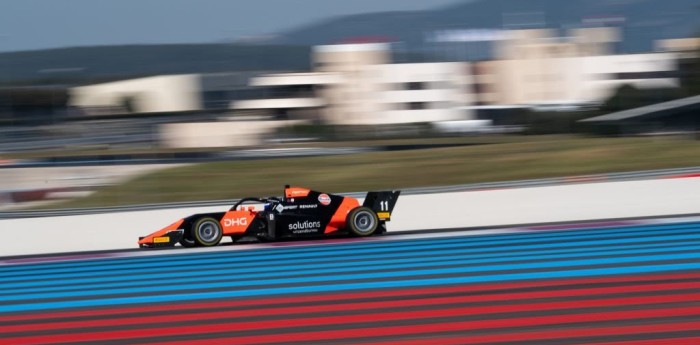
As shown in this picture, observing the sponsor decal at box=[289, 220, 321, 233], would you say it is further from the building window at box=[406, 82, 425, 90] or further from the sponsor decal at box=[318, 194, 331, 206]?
the building window at box=[406, 82, 425, 90]

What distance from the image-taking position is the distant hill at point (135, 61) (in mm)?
92312

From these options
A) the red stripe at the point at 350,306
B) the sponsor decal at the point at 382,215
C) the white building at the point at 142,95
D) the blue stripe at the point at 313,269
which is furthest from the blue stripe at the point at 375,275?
the white building at the point at 142,95

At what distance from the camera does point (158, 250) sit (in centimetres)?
1284

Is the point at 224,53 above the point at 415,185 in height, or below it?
above

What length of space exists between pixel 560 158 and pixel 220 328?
2079cm

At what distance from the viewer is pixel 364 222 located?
12531mm

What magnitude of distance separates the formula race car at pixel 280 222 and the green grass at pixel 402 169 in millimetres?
12483

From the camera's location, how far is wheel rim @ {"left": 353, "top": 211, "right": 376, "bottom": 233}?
40.9 feet

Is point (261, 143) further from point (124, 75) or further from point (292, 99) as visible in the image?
point (124, 75)

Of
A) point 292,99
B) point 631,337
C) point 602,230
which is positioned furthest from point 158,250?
point 292,99

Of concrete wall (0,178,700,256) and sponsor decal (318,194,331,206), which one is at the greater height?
sponsor decal (318,194,331,206)

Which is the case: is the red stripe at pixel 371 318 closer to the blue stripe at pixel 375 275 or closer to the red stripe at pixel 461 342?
the red stripe at pixel 461 342

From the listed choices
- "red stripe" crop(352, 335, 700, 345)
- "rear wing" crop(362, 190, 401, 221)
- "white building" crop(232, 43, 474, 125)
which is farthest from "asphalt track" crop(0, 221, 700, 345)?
"white building" crop(232, 43, 474, 125)

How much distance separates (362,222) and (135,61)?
9516cm
